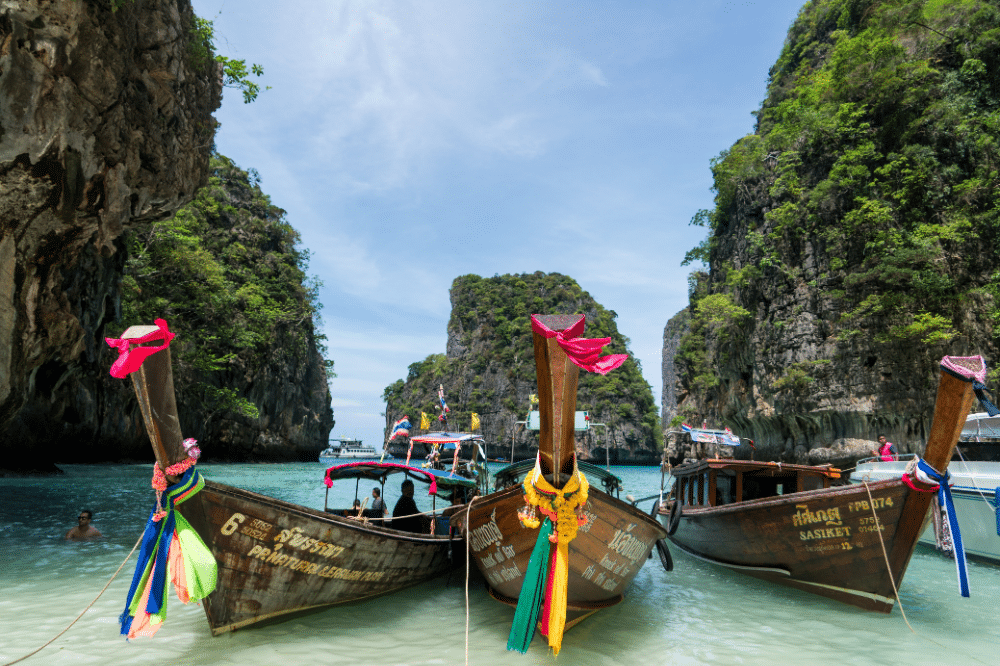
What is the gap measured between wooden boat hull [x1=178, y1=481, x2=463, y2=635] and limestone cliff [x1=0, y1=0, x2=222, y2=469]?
7.32 metres

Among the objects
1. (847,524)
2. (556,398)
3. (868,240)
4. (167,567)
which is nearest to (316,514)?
(167,567)

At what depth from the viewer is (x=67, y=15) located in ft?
26.3

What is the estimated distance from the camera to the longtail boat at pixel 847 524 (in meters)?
5.25

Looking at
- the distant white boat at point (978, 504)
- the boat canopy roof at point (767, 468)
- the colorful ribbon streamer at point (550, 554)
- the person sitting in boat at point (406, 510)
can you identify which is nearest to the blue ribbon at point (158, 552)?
the colorful ribbon streamer at point (550, 554)

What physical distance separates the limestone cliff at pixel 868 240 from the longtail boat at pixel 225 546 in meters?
20.0

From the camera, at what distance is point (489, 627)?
564 cm

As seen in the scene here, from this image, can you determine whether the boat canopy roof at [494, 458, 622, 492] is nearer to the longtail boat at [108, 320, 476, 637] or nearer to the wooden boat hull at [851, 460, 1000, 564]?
the longtail boat at [108, 320, 476, 637]

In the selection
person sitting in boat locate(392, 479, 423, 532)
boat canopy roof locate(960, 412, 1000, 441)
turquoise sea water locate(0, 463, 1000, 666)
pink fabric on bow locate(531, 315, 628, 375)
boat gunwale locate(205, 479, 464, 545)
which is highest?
pink fabric on bow locate(531, 315, 628, 375)

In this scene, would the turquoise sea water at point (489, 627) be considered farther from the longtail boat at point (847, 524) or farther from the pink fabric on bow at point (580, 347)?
the pink fabric on bow at point (580, 347)

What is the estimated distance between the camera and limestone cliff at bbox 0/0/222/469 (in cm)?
793

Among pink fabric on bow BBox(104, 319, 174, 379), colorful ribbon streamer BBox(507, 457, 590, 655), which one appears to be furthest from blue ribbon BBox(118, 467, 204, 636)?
colorful ribbon streamer BBox(507, 457, 590, 655)

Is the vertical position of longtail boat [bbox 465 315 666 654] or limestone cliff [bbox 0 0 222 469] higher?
limestone cliff [bbox 0 0 222 469]

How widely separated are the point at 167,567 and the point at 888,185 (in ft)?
84.6

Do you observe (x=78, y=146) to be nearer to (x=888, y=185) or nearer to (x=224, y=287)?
(x=224, y=287)
